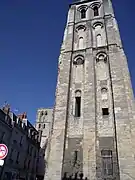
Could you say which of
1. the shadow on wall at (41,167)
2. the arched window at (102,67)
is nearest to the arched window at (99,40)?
the arched window at (102,67)

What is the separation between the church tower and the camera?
449 inches

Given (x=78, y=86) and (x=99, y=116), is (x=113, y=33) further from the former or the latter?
(x=99, y=116)

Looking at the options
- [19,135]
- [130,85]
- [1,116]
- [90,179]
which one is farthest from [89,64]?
[19,135]

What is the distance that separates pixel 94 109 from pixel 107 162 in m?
3.90

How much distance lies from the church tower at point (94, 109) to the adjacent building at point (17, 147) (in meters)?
8.74

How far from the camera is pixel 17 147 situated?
2184 centimetres

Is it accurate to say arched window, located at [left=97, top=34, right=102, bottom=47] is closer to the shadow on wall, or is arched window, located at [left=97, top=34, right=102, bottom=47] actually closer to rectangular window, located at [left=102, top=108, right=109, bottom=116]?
rectangular window, located at [left=102, top=108, right=109, bottom=116]

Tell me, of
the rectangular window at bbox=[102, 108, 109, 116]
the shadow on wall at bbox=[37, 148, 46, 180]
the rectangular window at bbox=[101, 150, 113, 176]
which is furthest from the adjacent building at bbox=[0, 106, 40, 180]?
the rectangular window at bbox=[101, 150, 113, 176]

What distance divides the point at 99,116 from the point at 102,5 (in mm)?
14991

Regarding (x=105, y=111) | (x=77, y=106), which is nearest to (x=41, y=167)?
(x=77, y=106)

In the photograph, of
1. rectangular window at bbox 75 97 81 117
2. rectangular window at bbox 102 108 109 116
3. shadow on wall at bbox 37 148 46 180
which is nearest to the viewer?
rectangular window at bbox 102 108 109 116

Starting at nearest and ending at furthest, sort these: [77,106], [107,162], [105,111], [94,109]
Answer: [107,162], [94,109], [105,111], [77,106]

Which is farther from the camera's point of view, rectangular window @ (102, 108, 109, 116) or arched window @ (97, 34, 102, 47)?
arched window @ (97, 34, 102, 47)

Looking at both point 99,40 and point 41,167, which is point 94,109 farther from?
point 41,167
